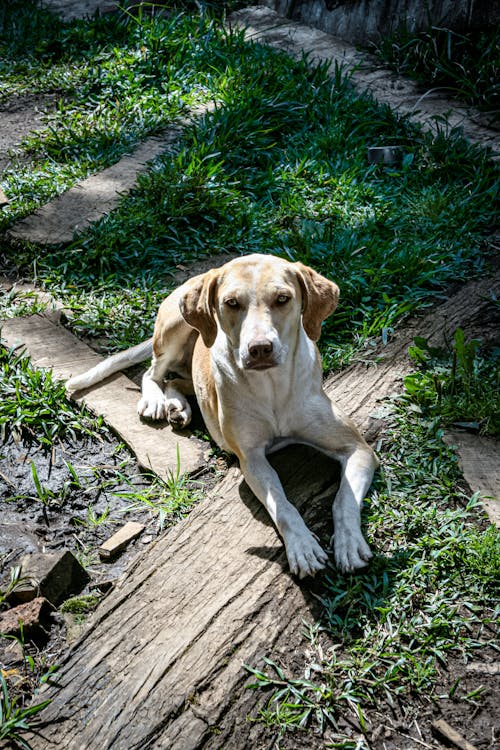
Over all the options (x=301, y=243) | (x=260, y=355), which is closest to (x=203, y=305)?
(x=260, y=355)

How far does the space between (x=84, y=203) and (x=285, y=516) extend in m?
3.73

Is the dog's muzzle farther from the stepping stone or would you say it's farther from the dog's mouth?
the stepping stone

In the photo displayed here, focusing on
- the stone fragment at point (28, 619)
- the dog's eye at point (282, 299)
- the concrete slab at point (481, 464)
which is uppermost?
the dog's eye at point (282, 299)

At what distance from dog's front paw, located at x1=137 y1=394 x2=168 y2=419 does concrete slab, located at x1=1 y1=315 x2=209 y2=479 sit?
0.15 feet

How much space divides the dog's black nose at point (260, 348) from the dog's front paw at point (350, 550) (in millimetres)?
818

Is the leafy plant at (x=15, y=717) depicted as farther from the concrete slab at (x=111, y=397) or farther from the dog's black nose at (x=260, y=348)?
the dog's black nose at (x=260, y=348)

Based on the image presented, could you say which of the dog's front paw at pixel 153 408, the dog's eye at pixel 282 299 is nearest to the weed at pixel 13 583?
the dog's front paw at pixel 153 408

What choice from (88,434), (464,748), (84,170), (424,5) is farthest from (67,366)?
(424,5)

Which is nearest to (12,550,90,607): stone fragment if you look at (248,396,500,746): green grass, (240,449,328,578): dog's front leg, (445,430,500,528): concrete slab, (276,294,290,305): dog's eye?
(240,449,328,578): dog's front leg

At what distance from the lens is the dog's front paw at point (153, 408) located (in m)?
4.50

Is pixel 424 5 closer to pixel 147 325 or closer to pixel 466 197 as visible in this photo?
pixel 466 197

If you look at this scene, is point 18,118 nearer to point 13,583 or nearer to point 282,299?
point 282,299

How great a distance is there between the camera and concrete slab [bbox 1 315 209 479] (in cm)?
423

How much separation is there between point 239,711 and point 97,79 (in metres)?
6.45
